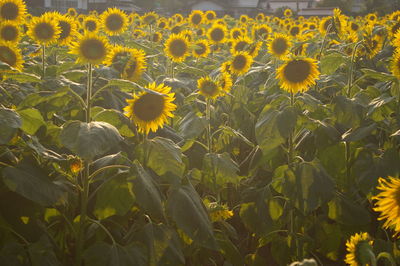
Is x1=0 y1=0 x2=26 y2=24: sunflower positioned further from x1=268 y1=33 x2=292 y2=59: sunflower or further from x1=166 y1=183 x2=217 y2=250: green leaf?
x1=166 y1=183 x2=217 y2=250: green leaf

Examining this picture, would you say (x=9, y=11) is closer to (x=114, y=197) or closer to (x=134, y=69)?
(x=134, y=69)

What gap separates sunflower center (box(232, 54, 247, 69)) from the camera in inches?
181

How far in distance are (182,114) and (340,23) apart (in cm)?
184

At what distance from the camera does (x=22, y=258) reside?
2111mm

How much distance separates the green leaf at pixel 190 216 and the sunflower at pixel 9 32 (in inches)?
99.0

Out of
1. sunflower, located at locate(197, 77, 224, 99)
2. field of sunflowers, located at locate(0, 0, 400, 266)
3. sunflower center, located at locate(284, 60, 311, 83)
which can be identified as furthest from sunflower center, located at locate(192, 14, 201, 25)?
sunflower center, located at locate(284, 60, 311, 83)

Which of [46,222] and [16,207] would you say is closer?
[16,207]

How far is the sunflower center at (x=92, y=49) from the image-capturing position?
115 inches

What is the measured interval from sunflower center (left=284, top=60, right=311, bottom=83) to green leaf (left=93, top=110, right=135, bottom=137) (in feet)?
3.76

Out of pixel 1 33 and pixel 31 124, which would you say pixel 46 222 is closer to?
pixel 31 124

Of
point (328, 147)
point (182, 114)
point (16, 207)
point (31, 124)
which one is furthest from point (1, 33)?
Answer: point (328, 147)

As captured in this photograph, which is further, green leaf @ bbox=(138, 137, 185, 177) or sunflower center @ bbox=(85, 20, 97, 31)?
sunflower center @ bbox=(85, 20, 97, 31)

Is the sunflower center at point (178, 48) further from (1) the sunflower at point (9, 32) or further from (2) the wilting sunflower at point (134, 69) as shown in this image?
(2) the wilting sunflower at point (134, 69)

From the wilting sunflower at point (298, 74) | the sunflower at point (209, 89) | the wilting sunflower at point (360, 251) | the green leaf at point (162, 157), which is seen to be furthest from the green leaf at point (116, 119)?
the wilting sunflower at point (360, 251)
